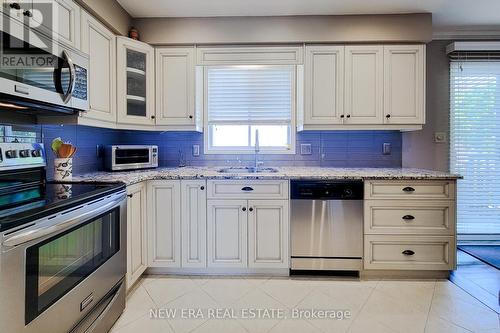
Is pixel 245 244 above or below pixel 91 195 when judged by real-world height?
below

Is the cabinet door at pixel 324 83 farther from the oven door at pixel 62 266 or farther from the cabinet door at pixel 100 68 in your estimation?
the oven door at pixel 62 266

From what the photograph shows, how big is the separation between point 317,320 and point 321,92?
1975mm

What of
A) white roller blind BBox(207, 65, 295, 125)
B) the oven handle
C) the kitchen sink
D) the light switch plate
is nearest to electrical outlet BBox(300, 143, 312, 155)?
white roller blind BBox(207, 65, 295, 125)

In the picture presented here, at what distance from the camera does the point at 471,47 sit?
3.03m

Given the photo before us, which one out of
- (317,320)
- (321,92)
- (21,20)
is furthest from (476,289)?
(21,20)

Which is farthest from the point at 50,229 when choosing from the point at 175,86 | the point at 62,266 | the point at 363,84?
the point at 363,84

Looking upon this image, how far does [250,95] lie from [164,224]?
5.27 ft

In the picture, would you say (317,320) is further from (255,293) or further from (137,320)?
(137,320)

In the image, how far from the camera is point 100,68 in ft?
7.26

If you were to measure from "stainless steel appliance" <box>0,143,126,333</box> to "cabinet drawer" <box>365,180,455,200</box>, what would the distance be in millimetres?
1998

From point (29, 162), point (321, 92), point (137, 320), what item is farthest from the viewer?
point (321, 92)

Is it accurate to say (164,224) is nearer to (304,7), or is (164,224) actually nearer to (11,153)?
(11,153)

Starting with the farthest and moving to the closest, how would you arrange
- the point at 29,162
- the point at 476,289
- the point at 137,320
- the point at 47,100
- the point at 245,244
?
the point at 245,244 < the point at 476,289 < the point at 137,320 < the point at 29,162 < the point at 47,100

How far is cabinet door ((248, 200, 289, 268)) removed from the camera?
2420 millimetres
